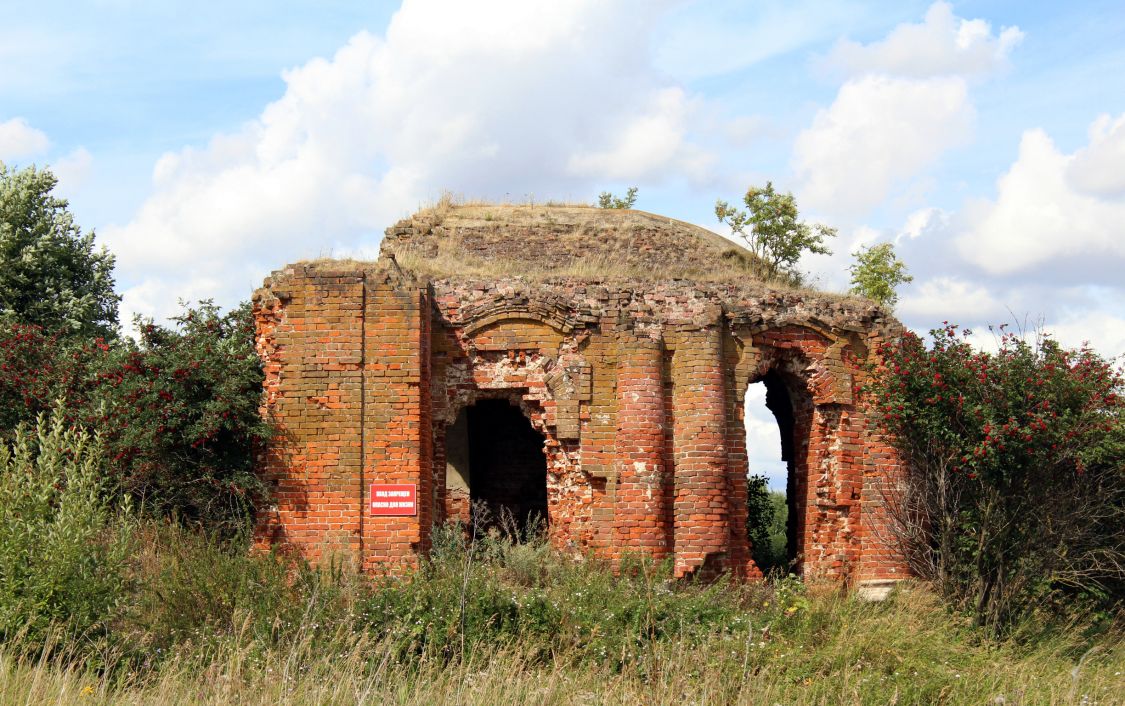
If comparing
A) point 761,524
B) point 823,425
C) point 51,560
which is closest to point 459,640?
point 51,560

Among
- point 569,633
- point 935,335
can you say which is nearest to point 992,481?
point 935,335

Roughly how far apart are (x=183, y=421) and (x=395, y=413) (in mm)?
2508

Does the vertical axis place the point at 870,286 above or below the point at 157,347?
above

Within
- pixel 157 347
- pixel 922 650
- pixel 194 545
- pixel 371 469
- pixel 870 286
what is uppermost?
pixel 870 286

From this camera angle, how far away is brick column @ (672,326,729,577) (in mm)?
12984

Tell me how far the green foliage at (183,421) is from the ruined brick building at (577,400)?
0.33 metres

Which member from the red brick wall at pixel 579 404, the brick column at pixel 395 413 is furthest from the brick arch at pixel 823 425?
the brick column at pixel 395 413

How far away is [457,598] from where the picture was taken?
10336 mm

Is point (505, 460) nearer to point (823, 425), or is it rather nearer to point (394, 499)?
point (394, 499)

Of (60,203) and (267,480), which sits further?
(60,203)

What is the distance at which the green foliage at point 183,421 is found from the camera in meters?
12.6

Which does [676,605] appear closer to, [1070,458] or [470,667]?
[470,667]

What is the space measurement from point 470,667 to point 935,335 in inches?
Answer: 306

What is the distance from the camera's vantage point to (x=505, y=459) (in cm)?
1817
